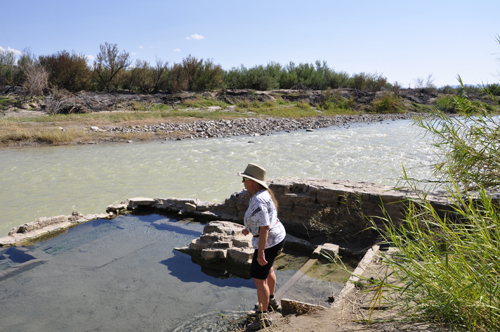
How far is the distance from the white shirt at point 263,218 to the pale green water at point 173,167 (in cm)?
585

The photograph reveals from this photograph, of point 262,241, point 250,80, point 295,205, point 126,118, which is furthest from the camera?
point 250,80

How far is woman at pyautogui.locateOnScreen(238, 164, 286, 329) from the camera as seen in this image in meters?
3.39

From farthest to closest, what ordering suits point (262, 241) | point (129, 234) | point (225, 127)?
1. point (225, 127)
2. point (129, 234)
3. point (262, 241)

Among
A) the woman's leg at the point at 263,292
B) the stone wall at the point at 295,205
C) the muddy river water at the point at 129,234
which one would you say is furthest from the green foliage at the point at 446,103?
the woman's leg at the point at 263,292

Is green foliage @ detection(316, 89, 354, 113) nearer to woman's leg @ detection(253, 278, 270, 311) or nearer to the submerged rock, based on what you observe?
the submerged rock

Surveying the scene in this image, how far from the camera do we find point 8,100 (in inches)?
853

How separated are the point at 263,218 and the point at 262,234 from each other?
148mm

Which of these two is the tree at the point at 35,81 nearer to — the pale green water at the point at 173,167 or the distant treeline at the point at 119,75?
the distant treeline at the point at 119,75

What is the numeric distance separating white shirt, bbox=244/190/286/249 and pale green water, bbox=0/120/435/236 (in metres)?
5.85

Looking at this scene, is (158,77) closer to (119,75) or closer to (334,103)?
(119,75)

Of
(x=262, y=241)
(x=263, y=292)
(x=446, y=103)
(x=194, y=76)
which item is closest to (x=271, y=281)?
(x=263, y=292)

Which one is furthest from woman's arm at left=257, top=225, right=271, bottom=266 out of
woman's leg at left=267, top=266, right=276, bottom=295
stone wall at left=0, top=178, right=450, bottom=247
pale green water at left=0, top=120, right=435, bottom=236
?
pale green water at left=0, top=120, right=435, bottom=236

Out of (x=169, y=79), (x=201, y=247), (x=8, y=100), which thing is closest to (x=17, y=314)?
(x=201, y=247)

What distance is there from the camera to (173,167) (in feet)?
42.0
